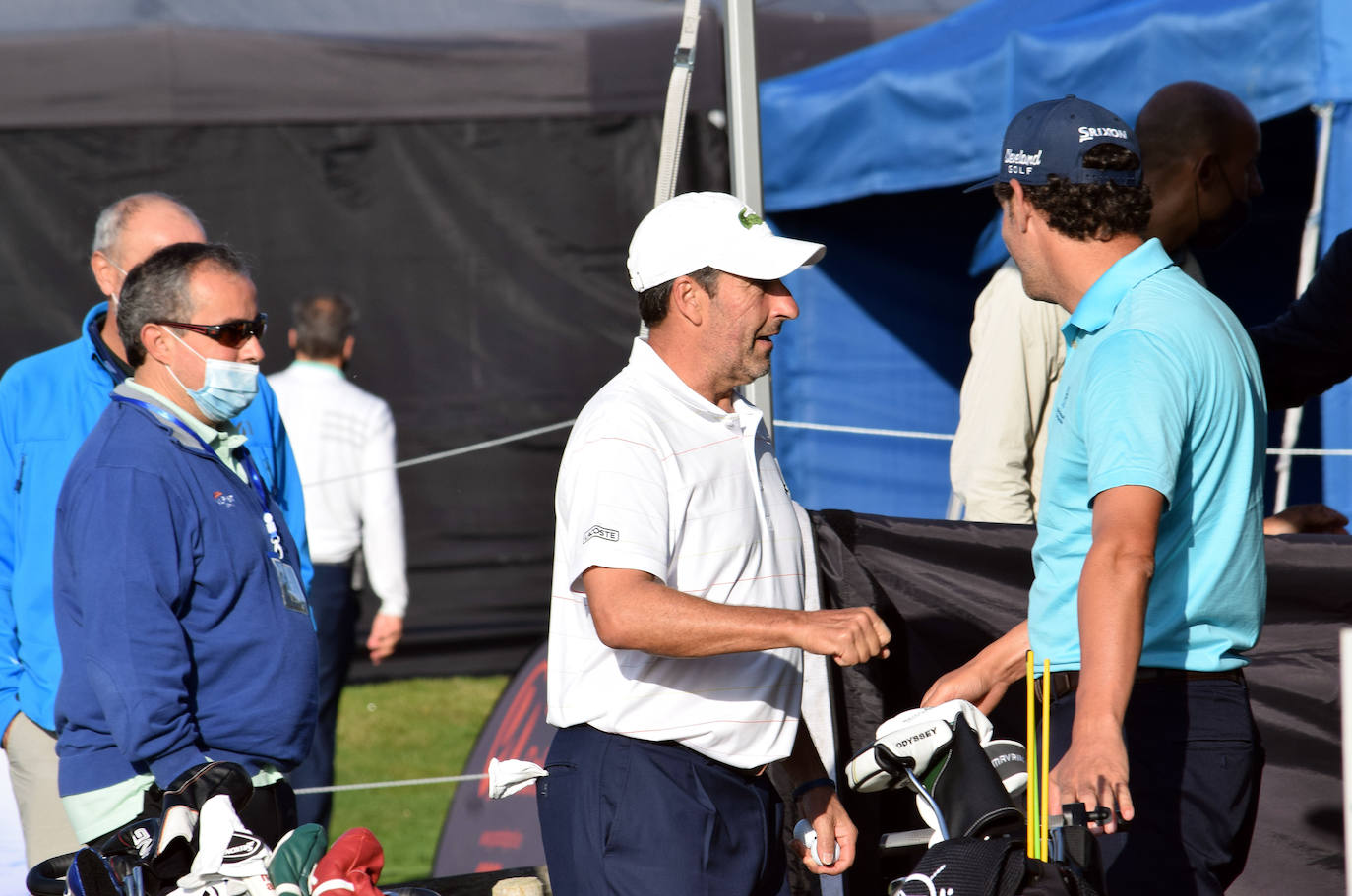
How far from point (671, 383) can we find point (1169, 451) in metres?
0.80

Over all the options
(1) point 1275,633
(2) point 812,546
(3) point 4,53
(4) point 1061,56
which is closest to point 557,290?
(3) point 4,53

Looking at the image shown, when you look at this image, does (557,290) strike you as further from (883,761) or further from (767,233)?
(883,761)

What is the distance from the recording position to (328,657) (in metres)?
5.51

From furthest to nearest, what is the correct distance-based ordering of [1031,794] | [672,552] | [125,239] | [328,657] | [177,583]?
[328,657] → [125,239] → [177,583] → [672,552] → [1031,794]

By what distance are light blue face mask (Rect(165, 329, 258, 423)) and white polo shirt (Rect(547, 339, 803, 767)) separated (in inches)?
30.3

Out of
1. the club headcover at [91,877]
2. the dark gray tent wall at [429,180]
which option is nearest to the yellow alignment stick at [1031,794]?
the club headcover at [91,877]

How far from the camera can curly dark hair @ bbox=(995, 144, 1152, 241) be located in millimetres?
2174

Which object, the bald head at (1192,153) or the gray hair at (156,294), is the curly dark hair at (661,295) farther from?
the bald head at (1192,153)

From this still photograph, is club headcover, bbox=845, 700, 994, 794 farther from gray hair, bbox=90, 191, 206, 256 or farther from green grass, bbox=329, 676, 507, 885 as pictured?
green grass, bbox=329, 676, 507, 885

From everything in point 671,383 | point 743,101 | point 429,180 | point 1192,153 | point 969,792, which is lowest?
point 969,792

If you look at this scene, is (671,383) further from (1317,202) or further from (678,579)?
(1317,202)

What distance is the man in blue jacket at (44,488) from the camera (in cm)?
317

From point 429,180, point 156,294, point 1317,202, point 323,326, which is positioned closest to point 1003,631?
point 156,294

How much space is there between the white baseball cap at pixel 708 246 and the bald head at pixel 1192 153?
1308mm
